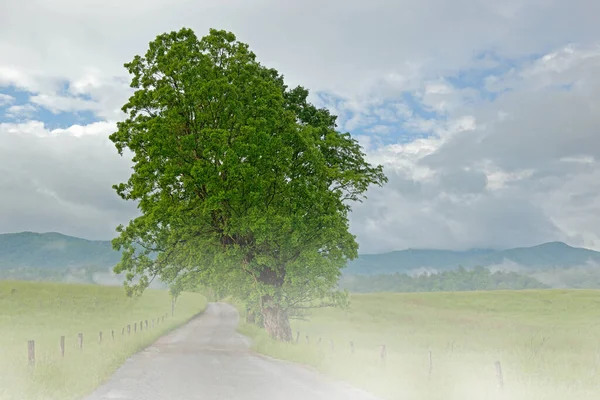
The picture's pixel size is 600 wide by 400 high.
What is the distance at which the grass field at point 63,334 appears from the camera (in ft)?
52.9

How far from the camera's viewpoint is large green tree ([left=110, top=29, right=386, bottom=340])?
1085 inches

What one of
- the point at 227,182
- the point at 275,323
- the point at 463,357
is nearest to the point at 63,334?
the point at 275,323

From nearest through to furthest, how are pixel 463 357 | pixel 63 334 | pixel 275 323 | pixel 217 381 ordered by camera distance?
pixel 217 381 < pixel 463 357 < pixel 275 323 < pixel 63 334

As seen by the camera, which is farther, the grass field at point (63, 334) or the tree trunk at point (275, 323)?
the tree trunk at point (275, 323)

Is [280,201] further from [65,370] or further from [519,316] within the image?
[519,316]

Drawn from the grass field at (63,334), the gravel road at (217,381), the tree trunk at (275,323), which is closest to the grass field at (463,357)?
the tree trunk at (275,323)

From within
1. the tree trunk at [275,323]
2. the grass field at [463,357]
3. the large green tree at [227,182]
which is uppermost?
the large green tree at [227,182]

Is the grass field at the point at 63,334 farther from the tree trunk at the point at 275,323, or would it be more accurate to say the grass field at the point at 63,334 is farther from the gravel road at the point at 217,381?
the tree trunk at the point at 275,323

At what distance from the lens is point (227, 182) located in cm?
2748

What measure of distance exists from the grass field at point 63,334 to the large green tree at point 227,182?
6227 mm

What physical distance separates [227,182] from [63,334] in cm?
2748

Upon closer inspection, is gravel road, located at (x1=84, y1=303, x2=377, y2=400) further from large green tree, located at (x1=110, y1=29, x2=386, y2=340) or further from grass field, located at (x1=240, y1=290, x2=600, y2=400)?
large green tree, located at (x1=110, y1=29, x2=386, y2=340)

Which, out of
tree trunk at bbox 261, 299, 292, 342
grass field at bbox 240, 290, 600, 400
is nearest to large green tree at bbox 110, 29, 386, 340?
tree trunk at bbox 261, 299, 292, 342

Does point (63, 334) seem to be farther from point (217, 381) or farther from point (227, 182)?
point (217, 381)
